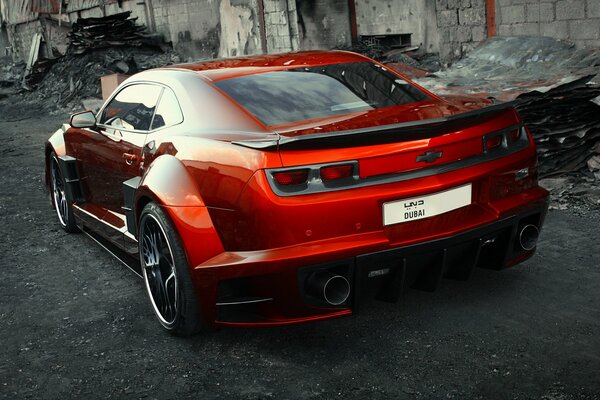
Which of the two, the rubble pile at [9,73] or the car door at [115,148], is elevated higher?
the car door at [115,148]

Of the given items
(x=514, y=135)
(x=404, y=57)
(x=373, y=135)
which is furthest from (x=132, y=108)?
(x=404, y=57)

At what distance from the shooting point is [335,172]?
345cm

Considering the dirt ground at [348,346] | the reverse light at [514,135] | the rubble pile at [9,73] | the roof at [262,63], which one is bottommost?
the dirt ground at [348,346]

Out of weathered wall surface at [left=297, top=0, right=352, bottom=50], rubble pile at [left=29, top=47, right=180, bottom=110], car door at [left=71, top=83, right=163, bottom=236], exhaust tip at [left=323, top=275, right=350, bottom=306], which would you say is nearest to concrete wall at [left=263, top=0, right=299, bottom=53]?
weathered wall surface at [left=297, top=0, right=352, bottom=50]

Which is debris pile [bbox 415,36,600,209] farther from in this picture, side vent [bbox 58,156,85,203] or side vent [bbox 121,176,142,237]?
side vent [bbox 58,156,85,203]

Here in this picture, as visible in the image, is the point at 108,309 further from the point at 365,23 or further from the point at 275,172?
the point at 365,23

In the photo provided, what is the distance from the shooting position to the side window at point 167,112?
4.33 meters

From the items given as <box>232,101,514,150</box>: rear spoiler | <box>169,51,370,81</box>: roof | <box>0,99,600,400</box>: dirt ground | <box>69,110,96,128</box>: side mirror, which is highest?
<box>169,51,370,81</box>: roof

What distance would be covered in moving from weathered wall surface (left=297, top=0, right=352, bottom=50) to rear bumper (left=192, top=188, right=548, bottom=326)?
1073 cm

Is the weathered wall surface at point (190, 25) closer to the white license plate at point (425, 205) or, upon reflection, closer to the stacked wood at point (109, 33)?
the stacked wood at point (109, 33)

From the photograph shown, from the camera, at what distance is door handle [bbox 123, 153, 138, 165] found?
4.60 m

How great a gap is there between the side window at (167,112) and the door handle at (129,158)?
0.74 feet

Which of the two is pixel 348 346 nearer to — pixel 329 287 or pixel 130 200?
pixel 329 287

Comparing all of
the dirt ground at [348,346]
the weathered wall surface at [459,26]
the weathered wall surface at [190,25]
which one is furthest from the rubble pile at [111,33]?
the dirt ground at [348,346]
